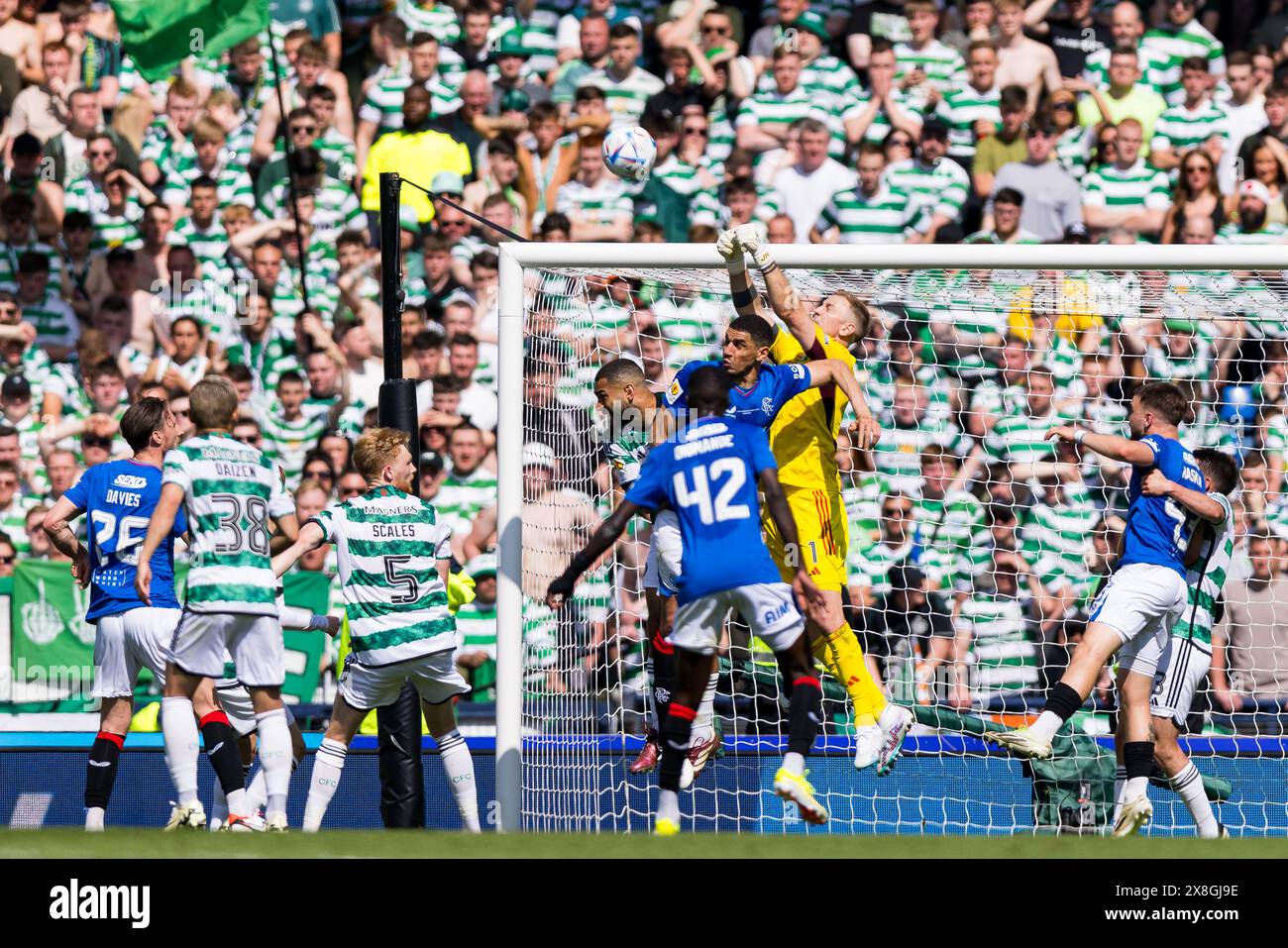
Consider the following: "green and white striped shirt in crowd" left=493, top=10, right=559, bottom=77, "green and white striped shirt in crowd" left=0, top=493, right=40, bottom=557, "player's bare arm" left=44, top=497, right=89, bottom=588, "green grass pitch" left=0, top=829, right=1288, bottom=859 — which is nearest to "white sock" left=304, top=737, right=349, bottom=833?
"player's bare arm" left=44, top=497, right=89, bottom=588

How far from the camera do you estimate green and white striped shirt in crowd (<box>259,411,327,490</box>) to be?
477 inches

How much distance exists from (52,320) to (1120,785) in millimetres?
8182

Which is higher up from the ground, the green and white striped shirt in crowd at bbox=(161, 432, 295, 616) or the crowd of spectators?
the crowd of spectators

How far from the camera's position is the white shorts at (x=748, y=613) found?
7305mm

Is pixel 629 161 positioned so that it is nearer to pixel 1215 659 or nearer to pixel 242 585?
pixel 242 585

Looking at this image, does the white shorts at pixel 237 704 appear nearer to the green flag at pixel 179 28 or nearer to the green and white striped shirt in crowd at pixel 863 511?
the green and white striped shirt in crowd at pixel 863 511

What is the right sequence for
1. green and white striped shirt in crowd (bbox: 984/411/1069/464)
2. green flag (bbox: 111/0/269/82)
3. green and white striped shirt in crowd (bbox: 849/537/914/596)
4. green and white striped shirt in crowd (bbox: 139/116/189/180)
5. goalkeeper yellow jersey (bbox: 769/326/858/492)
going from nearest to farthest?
goalkeeper yellow jersey (bbox: 769/326/858/492), green and white striped shirt in crowd (bbox: 849/537/914/596), green and white striped shirt in crowd (bbox: 984/411/1069/464), green flag (bbox: 111/0/269/82), green and white striped shirt in crowd (bbox: 139/116/189/180)

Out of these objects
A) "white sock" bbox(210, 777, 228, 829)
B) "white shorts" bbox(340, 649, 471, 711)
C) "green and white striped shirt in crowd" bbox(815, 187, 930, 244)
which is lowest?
"white sock" bbox(210, 777, 228, 829)

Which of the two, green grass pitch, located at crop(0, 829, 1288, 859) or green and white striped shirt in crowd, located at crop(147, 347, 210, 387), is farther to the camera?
green and white striped shirt in crowd, located at crop(147, 347, 210, 387)

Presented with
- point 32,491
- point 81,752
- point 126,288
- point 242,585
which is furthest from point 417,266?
point 242,585

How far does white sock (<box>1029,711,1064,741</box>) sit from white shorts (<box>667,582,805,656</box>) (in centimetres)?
114

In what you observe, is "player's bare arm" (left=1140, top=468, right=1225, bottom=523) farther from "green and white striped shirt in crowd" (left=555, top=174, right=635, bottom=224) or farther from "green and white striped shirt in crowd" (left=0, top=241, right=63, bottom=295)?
"green and white striped shirt in crowd" (left=0, top=241, right=63, bottom=295)

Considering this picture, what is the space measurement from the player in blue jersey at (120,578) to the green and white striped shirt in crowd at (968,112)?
688 cm

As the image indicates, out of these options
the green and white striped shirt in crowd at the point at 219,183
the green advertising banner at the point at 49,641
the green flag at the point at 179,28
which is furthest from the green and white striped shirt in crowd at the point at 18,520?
the green flag at the point at 179,28
